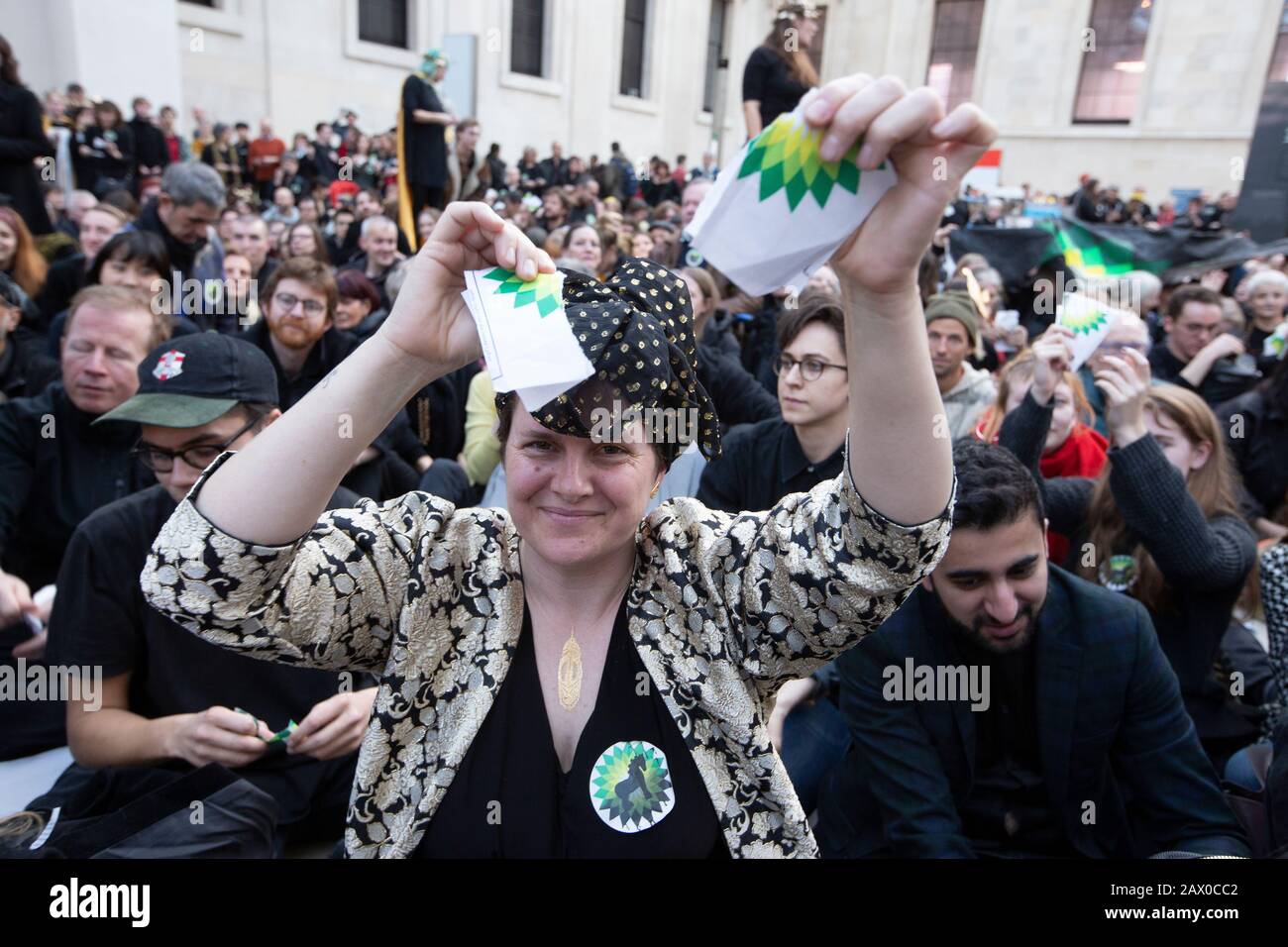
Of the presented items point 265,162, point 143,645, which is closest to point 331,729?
point 143,645

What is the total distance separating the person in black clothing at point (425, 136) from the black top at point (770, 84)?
299cm

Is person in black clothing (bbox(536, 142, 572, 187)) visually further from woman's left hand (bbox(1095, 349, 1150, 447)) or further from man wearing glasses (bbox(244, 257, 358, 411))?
woman's left hand (bbox(1095, 349, 1150, 447))

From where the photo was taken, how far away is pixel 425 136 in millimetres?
8016

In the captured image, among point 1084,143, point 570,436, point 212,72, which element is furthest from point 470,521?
point 1084,143

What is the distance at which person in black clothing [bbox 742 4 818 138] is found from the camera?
5969 millimetres

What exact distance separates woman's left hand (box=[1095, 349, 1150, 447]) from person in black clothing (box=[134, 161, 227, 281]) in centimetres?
494

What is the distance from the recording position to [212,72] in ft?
54.3

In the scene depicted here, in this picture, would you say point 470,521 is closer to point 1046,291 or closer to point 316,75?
point 1046,291

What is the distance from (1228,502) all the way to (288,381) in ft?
12.9

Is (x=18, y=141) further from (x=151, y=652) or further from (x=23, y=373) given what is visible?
(x=151, y=652)

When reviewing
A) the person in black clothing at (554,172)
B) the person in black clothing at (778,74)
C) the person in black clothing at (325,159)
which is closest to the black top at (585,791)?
the person in black clothing at (778,74)

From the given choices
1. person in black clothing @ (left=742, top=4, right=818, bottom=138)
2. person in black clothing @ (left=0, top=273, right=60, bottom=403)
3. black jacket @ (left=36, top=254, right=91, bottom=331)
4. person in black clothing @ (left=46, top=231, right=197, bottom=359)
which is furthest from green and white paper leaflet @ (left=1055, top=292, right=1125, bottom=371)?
black jacket @ (left=36, top=254, right=91, bottom=331)

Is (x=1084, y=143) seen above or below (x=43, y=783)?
above
